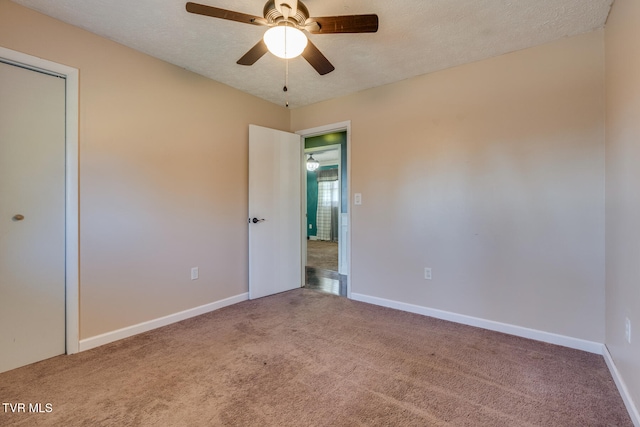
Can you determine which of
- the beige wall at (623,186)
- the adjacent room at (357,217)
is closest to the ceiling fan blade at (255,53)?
the adjacent room at (357,217)

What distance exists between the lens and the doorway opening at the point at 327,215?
172 inches

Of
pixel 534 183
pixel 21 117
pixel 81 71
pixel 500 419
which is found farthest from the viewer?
pixel 534 183

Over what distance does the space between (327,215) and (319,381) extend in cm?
698

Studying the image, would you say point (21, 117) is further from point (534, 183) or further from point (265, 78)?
point (534, 183)

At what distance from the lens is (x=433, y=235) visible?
9.28 feet

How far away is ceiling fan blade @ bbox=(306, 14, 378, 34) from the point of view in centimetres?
→ 157

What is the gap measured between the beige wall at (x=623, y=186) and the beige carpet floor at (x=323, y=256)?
11.8 feet

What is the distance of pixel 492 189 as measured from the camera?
2.52 meters

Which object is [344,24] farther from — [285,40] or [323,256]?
[323,256]

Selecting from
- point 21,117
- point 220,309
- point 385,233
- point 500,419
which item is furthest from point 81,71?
point 500,419

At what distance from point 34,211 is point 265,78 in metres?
2.18

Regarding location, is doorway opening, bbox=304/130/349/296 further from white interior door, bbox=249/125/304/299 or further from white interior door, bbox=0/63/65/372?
white interior door, bbox=0/63/65/372

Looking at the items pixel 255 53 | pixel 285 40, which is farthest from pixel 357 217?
pixel 285 40

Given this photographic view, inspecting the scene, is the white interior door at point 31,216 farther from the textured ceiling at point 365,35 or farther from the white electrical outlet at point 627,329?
the white electrical outlet at point 627,329
